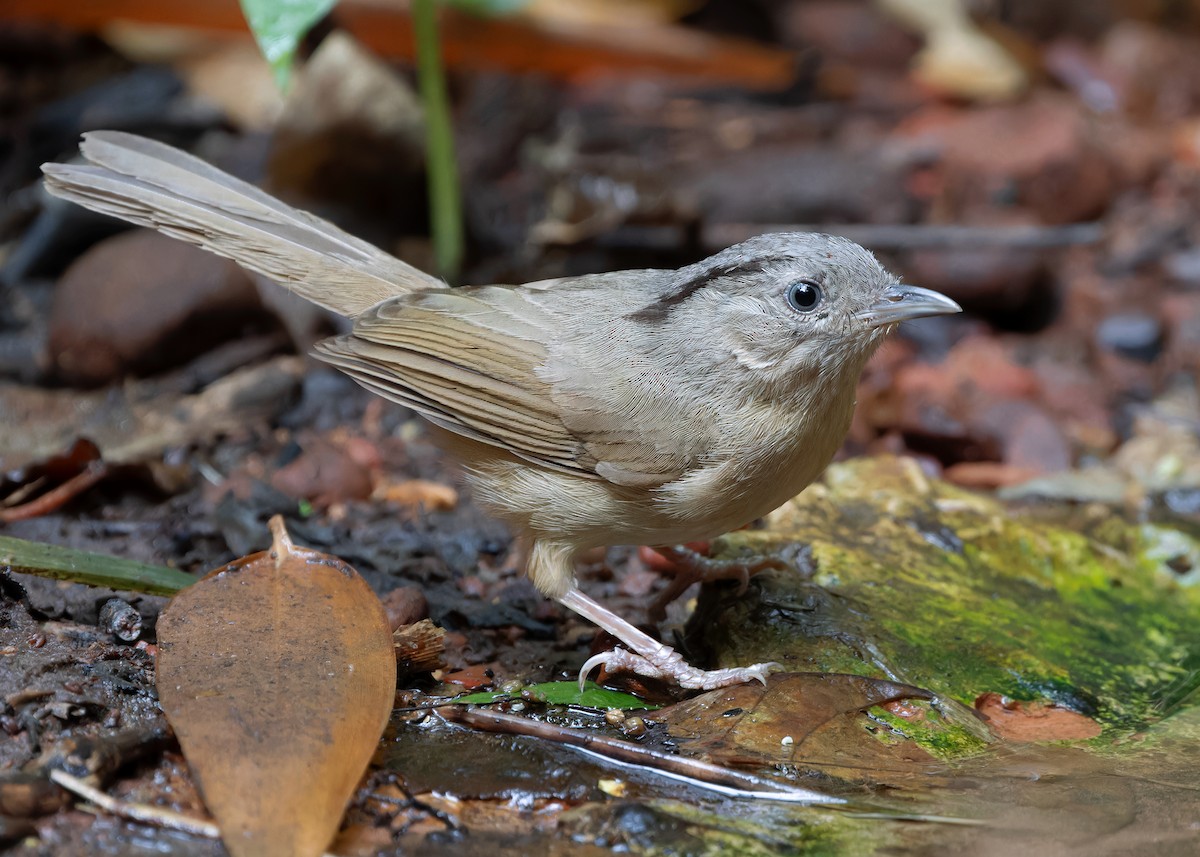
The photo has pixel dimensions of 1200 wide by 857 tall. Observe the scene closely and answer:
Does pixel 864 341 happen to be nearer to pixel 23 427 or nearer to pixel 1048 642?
pixel 1048 642

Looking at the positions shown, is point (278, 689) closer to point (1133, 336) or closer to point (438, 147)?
point (438, 147)

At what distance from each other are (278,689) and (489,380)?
1.33 m

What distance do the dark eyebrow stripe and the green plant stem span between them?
2.57m

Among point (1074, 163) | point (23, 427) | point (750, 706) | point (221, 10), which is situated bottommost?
point (23, 427)

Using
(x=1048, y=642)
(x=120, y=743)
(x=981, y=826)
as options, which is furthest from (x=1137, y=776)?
(x=120, y=743)

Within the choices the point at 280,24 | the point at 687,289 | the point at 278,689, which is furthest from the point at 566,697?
the point at 280,24

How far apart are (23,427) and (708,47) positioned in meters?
6.43

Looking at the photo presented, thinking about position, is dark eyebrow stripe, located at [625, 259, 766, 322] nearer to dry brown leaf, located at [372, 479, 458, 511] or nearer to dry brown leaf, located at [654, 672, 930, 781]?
dry brown leaf, located at [654, 672, 930, 781]

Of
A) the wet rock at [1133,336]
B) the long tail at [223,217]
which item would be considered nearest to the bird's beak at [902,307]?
the long tail at [223,217]

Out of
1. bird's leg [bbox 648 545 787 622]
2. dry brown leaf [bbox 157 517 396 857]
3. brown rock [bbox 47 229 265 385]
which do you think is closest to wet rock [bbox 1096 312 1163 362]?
bird's leg [bbox 648 545 787 622]

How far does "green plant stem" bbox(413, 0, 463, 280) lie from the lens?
19.9 ft

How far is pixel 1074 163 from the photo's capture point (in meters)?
8.27

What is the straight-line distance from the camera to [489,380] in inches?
162

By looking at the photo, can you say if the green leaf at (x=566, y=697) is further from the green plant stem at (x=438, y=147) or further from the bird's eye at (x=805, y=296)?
the green plant stem at (x=438, y=147)
